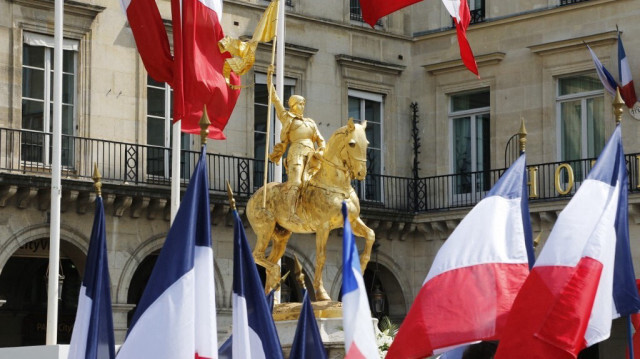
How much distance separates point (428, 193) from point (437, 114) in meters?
1.50

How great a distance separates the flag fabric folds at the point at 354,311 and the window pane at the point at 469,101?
2108cm

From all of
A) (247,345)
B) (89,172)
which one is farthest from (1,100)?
(247,345)

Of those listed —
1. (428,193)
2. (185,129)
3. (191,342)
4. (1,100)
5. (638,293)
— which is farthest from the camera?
(428,193)

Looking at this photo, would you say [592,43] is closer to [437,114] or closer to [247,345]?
[437,114]

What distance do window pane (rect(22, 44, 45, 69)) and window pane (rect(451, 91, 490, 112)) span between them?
27.6ft

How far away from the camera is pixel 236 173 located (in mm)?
30578

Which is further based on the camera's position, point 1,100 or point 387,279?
point 387,279

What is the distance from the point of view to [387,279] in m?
33.2

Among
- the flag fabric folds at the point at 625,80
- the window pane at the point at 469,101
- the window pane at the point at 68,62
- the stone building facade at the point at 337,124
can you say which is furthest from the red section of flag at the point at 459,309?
the window pane at the point at 469,101

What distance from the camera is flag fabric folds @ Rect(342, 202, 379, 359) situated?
1164cm

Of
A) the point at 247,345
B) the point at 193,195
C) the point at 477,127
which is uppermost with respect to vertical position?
the point at 477,127

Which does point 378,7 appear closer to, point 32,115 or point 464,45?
point 464,45

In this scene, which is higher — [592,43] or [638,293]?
[592,43]

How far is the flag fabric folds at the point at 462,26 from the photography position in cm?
2072
